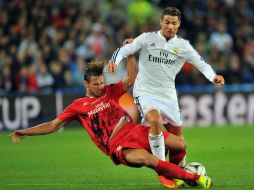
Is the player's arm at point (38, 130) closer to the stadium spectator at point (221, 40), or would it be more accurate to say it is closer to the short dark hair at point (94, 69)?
the short dark hair at point (94, 69)

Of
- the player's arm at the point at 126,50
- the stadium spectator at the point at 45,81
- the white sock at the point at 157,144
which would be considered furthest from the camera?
the stadium spectator at the point at 45,81

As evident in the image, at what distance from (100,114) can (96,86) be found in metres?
0.33

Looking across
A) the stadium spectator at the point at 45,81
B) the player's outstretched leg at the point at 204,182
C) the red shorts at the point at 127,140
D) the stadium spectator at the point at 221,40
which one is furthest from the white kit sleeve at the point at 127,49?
the stadium spectator at the point at 221,40

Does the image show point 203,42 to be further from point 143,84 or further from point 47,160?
point 143,84

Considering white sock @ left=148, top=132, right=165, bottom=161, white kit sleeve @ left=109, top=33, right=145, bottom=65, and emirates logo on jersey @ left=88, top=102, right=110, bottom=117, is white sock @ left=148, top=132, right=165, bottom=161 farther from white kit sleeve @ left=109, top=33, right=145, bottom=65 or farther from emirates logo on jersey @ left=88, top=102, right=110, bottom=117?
white kit sleeve @ left=109, top=33, right=145, bottom=65

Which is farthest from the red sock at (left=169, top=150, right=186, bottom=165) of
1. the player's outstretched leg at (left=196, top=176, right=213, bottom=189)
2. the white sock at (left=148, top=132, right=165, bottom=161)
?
the player's outstretched leg at (left=196, top=176, right=213, bottom=189)

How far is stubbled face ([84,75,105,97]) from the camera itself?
338 inches

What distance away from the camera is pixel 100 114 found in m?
8.62

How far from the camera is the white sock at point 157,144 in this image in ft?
28.1

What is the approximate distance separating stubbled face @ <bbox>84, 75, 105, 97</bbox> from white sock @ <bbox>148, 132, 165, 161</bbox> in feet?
2.57

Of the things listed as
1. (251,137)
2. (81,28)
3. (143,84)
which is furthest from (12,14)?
(143,84)

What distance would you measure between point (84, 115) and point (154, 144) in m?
0.90

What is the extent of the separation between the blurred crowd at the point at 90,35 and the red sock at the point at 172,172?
10.2 meters

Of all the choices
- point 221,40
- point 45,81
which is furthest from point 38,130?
point 221,40
